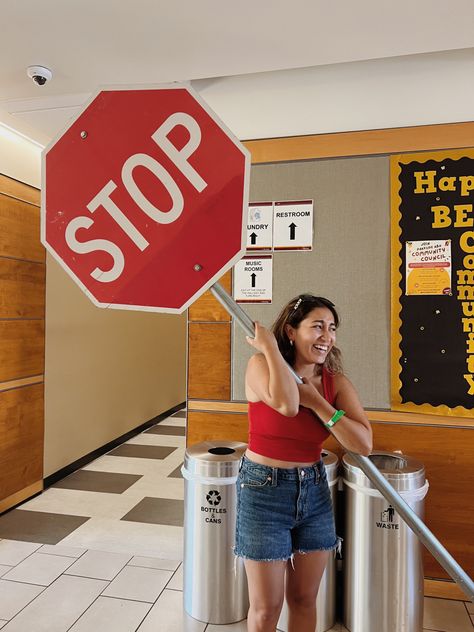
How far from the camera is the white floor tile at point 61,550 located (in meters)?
3.12

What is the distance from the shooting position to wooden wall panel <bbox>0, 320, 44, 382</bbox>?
3691 millimetres

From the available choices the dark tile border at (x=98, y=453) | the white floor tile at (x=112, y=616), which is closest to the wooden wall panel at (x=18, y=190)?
the dark tile border at (x=98, y=453)

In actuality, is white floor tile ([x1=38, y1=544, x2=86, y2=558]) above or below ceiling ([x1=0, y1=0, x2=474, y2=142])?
below

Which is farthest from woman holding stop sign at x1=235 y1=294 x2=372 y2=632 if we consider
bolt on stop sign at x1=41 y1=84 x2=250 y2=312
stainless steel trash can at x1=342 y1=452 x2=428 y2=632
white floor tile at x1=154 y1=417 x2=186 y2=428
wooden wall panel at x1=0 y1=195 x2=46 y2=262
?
white floor tile at x1=154 y1=417 x2=186 y2=428

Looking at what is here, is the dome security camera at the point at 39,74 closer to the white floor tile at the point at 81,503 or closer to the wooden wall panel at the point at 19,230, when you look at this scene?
the wooden wall panel at the point at 19,230

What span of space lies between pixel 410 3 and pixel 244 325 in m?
1.79

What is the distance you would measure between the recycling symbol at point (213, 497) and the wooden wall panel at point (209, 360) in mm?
679

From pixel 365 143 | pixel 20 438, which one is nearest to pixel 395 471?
pixel 365 143

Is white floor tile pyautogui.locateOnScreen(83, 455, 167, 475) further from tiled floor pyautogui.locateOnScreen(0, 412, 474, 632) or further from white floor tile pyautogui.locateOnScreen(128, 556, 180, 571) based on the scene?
white floor tile pyautogui.locateOnScreen(128, 556, 180, 571)

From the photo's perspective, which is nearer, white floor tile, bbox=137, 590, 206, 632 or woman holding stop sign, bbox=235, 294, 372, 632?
woman holding stop sign, bbox=235, 294, 372, 632

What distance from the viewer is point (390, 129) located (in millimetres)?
2832

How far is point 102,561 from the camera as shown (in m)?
3.04

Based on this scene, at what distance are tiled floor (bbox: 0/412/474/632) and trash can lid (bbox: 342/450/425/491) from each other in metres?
0.76

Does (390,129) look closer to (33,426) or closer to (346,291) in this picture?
(346,291)
